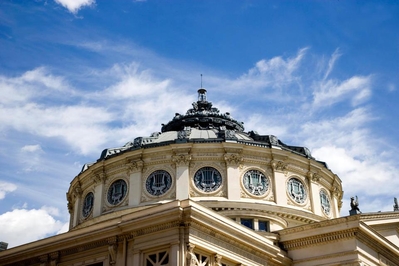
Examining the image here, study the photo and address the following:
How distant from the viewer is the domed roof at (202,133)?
144 feet

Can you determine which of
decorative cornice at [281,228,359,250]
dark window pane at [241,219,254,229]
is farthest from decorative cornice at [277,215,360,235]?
dark window pane at [241,219,254,229]

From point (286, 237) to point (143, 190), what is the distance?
11.4m

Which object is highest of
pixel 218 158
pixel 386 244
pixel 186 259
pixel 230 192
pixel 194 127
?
pixel 194 127

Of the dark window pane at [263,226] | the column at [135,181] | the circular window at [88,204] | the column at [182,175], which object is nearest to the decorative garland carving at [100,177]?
the circular window at [88,204]

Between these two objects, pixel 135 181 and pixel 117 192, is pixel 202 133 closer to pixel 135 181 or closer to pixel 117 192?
pixel 135 181

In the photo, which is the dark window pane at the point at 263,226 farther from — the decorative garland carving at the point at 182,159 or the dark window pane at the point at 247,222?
the decorative garland carving at the point at 182,159

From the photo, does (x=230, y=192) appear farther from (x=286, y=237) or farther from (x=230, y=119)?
(x=230, y=119)

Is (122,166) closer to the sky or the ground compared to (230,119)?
closer to the ground

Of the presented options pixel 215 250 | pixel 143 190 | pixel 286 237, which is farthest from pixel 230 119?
pixel 215 250

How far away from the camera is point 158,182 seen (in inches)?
1679

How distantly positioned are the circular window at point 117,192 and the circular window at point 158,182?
81.6 inches

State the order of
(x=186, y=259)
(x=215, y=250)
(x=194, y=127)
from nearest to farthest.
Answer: (x=186, y=259) < (x=215, y=250) < (x=194, y=127)

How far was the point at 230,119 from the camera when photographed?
50.3 m

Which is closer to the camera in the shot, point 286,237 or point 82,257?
point 82,257
